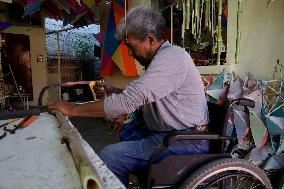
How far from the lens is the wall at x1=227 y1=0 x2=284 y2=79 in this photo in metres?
3.62

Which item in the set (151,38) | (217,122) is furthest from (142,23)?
(217,122)

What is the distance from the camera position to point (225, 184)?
2111mm

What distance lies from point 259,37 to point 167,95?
7.42 ft

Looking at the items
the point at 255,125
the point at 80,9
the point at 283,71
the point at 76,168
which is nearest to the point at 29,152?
the point at 76,168

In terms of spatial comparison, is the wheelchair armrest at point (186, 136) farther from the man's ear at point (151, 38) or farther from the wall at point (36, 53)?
the wall at point (36, 53)

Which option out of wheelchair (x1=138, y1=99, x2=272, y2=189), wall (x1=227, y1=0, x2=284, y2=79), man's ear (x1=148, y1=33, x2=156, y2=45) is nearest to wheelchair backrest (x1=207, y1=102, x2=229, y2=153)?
wheelchair (x1=138, y1=99, x2=272, y2=189)

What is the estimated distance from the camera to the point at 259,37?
12.6 ft

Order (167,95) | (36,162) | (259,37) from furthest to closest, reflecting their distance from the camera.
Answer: (259,37) < (167,95) < (36,162)

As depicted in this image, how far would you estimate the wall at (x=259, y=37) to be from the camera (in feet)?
11.9

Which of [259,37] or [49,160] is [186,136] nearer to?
[49,160]

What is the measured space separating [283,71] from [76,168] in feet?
10.2

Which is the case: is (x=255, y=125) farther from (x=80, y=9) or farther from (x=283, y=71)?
(x=80, y=9)

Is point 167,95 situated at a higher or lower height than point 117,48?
lower

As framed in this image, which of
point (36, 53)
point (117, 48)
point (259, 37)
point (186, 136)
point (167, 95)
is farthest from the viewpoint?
point (36, 53)
